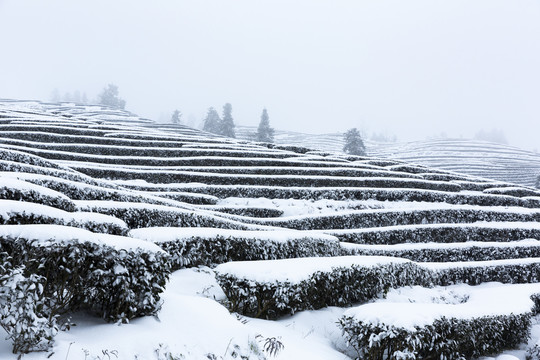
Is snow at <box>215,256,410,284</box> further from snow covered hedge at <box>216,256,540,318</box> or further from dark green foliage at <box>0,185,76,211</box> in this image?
dark green foliage at <box>0,185,76,211</box>

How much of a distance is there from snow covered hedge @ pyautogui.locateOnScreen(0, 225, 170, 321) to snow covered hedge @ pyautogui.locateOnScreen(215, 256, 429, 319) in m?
1.85

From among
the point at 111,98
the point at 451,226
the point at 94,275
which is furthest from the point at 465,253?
the point at 111,98

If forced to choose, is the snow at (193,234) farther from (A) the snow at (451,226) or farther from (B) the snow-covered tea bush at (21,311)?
(A) the snow at (451,226)

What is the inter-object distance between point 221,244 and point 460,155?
7513 cm

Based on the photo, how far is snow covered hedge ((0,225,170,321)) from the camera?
13.0 feet

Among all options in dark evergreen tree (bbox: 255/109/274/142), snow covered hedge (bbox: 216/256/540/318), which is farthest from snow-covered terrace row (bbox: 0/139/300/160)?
dark evergreen tree (bbox: 255/109/274/142)

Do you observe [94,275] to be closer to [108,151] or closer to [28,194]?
[28,194]

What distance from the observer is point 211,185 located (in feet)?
72.9

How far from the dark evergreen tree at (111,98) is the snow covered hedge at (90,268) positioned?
95.8 m

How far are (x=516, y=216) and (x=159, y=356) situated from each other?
24.3m

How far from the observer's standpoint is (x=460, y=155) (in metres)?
70.3

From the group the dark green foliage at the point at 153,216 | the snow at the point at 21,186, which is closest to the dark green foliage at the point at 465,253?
the dark green foliage at the point at 153,216

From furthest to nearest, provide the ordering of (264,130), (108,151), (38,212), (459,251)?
(264,130), (108,151), (459,251), (38,212)

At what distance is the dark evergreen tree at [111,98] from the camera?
89.7 meters
